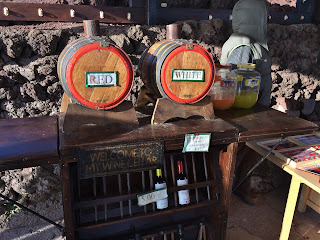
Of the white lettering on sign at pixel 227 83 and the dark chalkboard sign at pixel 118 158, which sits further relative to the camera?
the white lettering on sign at pixel 227 83

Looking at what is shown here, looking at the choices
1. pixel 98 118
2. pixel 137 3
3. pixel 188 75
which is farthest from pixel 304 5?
pixel 98 118

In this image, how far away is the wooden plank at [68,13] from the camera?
3072 mm

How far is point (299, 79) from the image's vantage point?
4637 millimetres

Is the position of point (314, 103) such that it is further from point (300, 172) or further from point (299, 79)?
point (300, 172)

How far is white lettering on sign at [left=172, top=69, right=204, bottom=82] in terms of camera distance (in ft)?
5.22

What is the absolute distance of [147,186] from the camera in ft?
6.58

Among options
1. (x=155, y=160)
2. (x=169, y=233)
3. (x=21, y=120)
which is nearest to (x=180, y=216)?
(x=169, y=233)

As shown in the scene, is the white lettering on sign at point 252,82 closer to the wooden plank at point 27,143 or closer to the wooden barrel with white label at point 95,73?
the wooden barrel with white label at point 95,73

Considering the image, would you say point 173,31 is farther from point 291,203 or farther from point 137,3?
point 137,3

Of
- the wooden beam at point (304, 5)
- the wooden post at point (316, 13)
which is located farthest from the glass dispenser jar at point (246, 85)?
the wooden post at point (316, 13)

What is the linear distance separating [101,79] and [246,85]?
1.16 metres

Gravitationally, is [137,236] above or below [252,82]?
below

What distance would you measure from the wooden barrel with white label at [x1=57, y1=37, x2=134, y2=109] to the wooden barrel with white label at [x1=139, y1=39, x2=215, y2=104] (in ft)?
0.64

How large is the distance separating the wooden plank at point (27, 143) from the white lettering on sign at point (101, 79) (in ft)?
1.20
